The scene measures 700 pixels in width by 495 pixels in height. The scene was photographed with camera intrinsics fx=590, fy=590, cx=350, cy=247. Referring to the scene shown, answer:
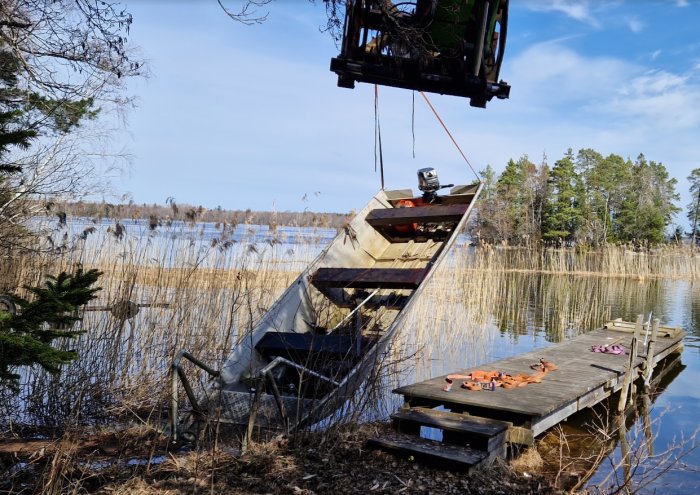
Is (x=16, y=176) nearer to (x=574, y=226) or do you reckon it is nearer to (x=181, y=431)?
(x=181, y=431)

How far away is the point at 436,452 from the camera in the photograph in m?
4.71

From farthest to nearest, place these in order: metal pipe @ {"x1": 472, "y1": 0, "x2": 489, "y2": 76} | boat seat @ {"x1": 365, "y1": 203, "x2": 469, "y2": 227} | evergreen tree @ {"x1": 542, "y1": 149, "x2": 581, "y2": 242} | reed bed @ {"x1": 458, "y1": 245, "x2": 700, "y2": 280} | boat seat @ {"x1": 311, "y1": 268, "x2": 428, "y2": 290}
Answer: evergreen tree @ {"x1": 542, "y1": 149, "x2": 581, "y2": 242}, reed bed @ {"x1": 458, "y1": 245, "x2": 700, "y2": 280}, boat seat @ {"x1": 365, "y1": 203, "x2": 469, "y2": 227}, boat seat @ {"x1": 311, "y1": 268, "x2": 428, "y2": 290}, metal pipe @ {"x1": 472, "y1": 0, "x2": 489, "y2": 76}

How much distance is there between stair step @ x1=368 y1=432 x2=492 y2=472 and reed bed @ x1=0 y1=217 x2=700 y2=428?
626 millimetres

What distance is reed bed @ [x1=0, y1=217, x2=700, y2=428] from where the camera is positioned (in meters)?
5.87

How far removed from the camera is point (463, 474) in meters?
4.50

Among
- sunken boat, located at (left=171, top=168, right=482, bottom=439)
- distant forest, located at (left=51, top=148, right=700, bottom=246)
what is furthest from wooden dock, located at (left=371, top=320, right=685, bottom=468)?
distant forest, located at (left=51, top=148, right=700, bottom=246)

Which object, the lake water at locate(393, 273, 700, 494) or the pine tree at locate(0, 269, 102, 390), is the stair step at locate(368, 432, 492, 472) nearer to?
the lake water at locate(393, 273, 700, 494)

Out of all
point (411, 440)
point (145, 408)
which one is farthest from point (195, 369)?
point (411, 440)

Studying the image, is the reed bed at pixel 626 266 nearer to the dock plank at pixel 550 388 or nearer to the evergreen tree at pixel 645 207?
the dock plank at pixel 550 388

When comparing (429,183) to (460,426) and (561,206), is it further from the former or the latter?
(561,206)

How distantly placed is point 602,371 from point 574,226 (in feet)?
154

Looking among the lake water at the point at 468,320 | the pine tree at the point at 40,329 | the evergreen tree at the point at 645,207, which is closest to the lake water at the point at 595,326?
the lake water at the point at 468,320

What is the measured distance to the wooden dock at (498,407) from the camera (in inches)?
198

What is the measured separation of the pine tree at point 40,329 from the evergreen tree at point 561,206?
164 feet
